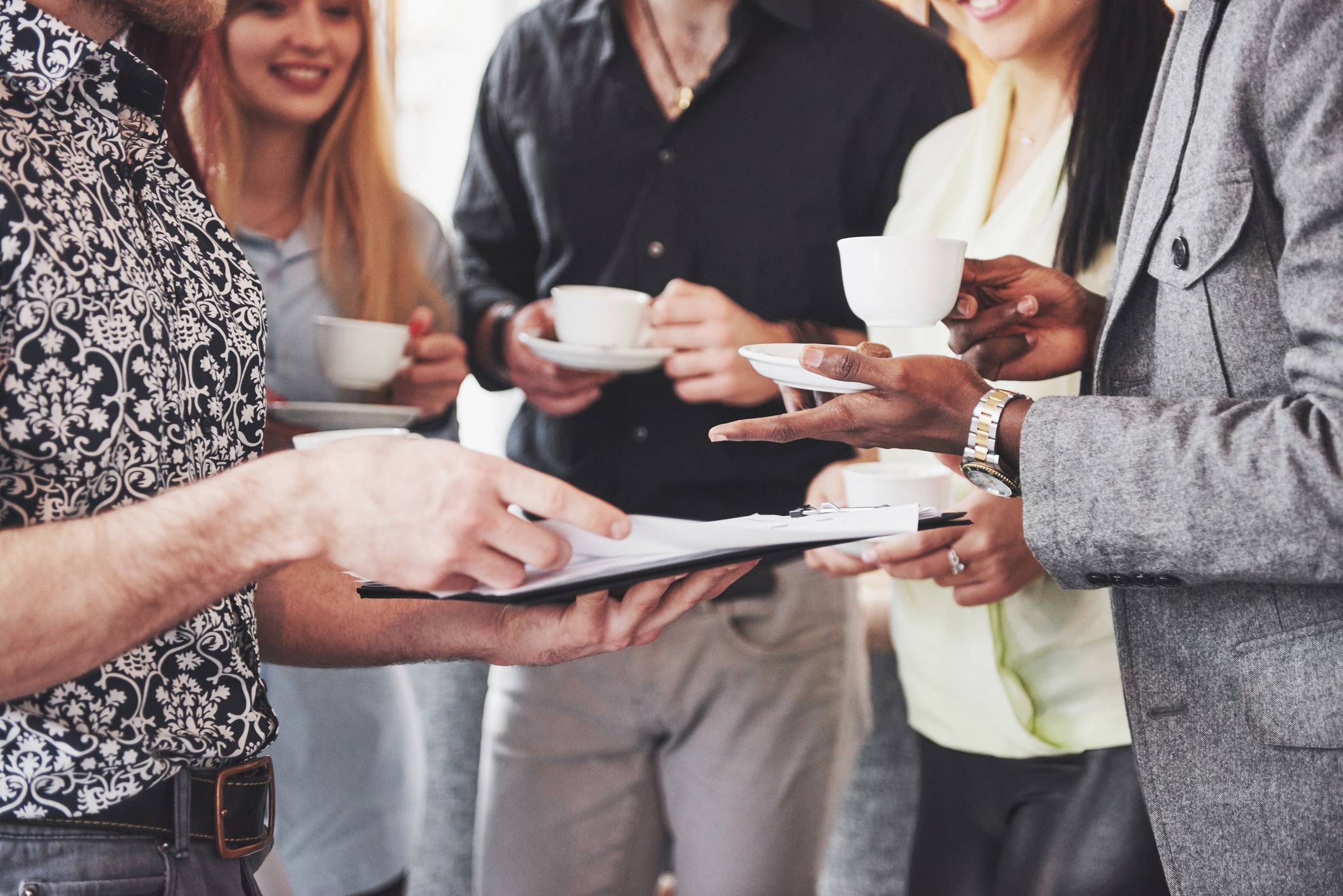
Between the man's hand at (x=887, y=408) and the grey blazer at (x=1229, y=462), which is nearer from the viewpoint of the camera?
the grey blazer at (x=1229, y=462)

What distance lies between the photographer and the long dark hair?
4.02 feet

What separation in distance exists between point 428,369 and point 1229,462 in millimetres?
1270

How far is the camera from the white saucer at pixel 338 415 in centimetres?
138

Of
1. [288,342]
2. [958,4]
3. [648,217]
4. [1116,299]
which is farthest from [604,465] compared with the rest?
[1116,299]

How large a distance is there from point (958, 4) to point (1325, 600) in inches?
33.7

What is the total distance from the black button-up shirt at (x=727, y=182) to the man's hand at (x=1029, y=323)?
23.6 inches

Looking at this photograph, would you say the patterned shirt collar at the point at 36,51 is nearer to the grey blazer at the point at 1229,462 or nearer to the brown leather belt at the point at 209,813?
the brown leather belt at the point at 209,813

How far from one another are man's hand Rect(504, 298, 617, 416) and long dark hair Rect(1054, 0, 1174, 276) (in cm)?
74

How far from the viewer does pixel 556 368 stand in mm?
1680

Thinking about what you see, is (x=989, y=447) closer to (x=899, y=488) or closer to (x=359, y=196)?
(x=899, y=488)

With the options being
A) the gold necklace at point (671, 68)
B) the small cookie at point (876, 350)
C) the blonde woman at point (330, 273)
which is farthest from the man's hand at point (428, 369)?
the small cookie at point (876, 350)

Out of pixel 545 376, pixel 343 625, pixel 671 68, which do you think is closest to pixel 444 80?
pixel 671 68

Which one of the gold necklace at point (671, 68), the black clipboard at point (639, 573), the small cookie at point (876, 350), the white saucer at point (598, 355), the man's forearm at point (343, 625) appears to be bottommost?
Answer: the man's forearm at point (343, 625)

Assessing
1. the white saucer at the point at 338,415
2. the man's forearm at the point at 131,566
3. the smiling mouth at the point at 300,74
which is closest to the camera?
the man's forearm at the point at 131,566
